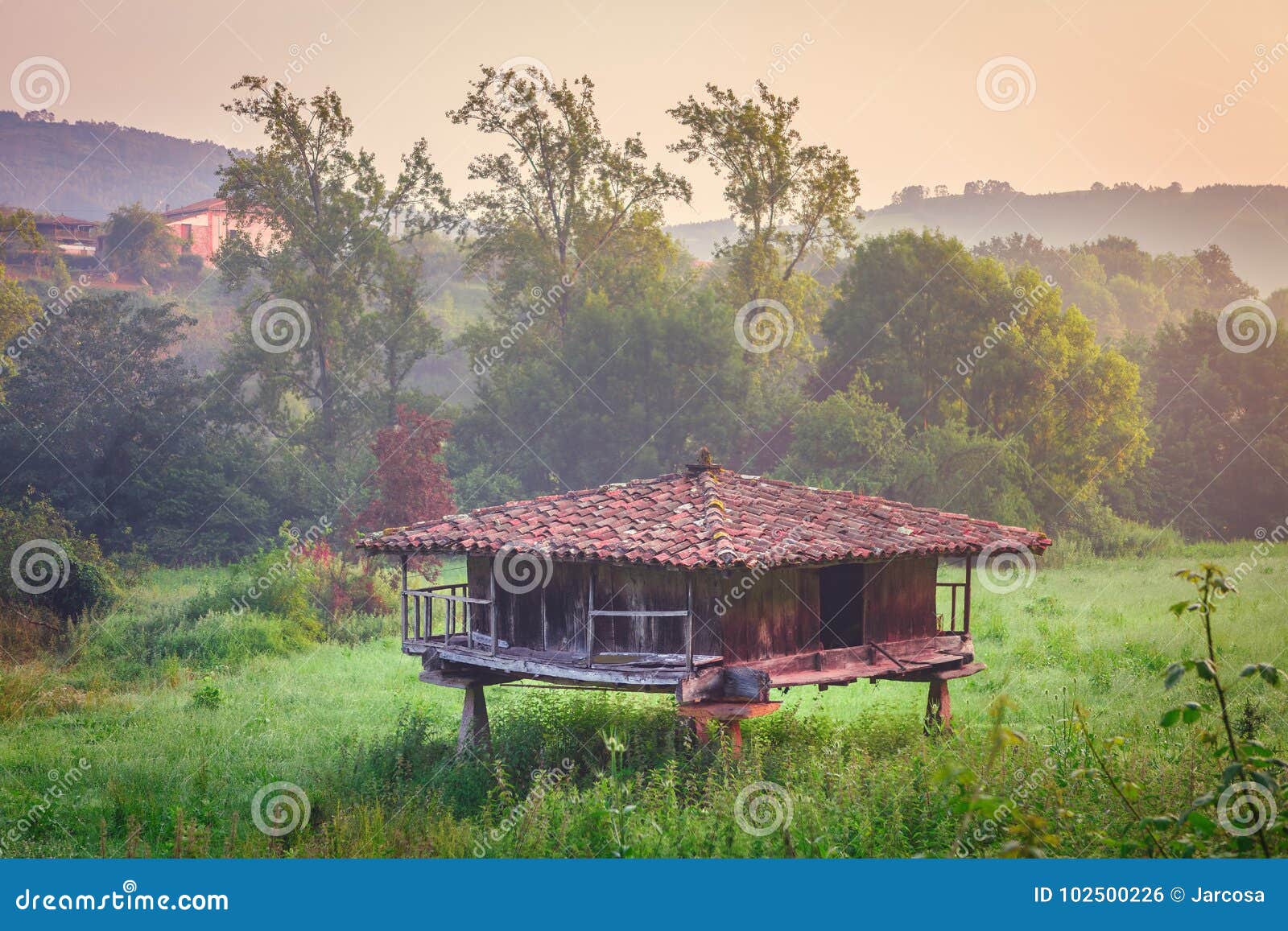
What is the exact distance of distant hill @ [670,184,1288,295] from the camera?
6094cm

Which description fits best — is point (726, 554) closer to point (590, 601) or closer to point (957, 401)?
point (590, 601)

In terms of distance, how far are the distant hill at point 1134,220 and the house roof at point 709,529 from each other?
1176 inches

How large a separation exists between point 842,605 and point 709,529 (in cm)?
231

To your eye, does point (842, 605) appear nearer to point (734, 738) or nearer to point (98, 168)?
point (734, 738)

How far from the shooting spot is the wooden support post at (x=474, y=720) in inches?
580

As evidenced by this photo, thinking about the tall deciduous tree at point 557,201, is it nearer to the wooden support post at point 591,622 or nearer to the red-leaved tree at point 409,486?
the red-leaved tree at point 409,486

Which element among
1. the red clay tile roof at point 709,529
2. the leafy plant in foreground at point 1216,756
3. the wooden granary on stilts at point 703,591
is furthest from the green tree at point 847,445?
the leafy plant in foreground at point 1216,756

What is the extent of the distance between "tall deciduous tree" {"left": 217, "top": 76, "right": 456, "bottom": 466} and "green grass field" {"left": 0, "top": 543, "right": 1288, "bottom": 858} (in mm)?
17518

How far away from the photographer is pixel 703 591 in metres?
12.5

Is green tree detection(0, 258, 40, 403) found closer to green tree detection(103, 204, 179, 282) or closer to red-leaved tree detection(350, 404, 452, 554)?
red-leaved tree detection(350, 404, 452, 554)

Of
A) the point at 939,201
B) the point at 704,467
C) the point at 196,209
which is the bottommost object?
the point at 704,467

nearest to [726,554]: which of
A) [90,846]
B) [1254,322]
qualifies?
[90,846]

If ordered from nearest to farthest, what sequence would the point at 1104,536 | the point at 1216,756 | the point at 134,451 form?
1. the point at 1216,756
2. the point at 1104,536
3. the point at 134,451

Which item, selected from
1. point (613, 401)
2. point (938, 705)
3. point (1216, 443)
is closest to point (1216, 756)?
point (938, 705)
